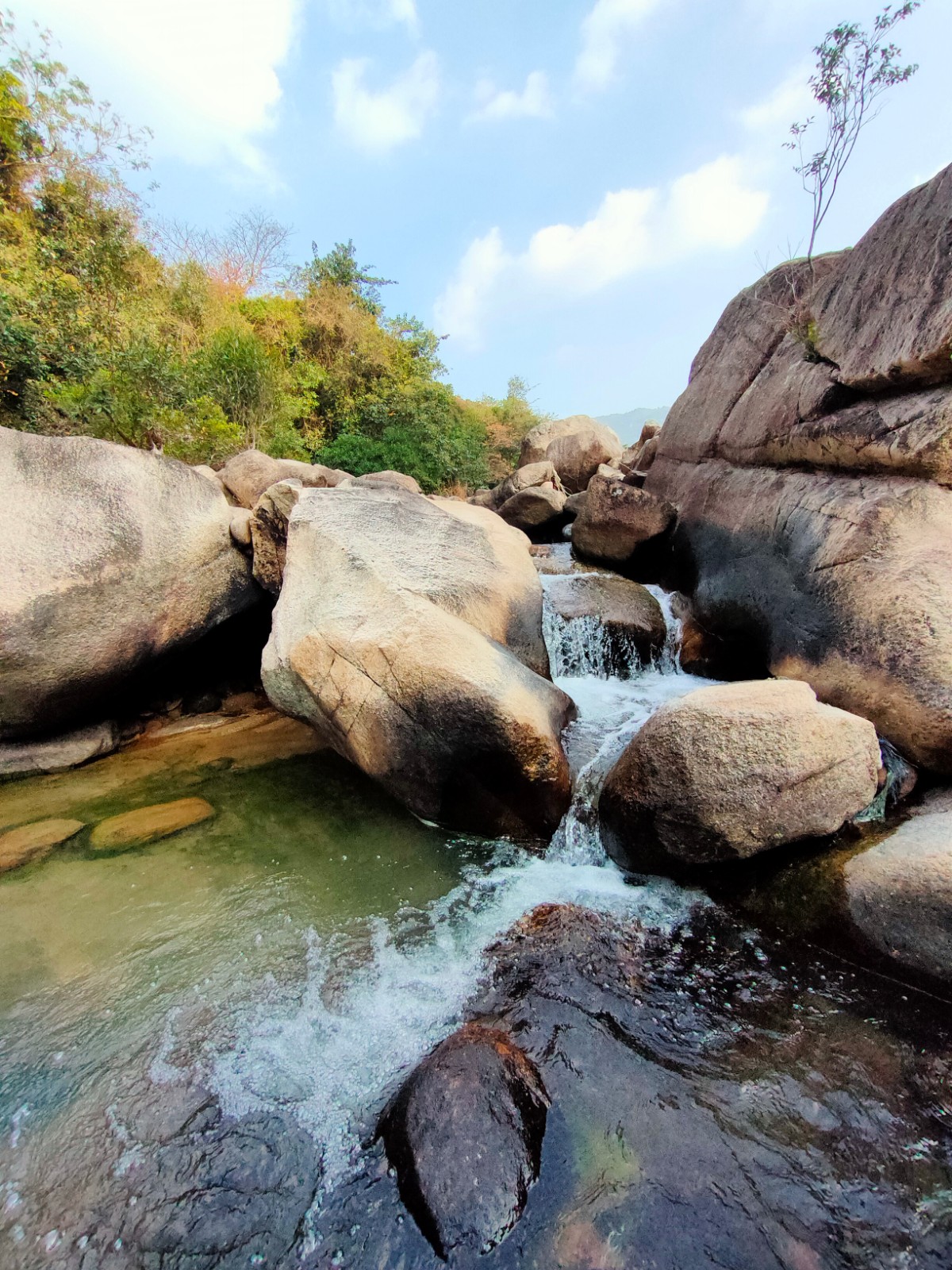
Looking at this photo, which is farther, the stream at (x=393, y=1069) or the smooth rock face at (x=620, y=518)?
the smooth rock face at (x=620, y=518)

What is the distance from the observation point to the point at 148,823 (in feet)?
15.2

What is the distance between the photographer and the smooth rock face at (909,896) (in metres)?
2.86

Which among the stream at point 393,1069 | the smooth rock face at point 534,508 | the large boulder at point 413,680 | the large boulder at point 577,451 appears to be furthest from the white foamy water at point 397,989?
the large boulder at point 577,451

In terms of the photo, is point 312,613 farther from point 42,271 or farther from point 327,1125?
point 42,271

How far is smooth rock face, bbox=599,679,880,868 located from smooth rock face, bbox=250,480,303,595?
4.21 metres

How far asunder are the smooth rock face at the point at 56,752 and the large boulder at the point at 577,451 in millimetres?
13022

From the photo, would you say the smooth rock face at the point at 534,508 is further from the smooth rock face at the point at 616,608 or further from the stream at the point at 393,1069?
the stream at the point at 393,1069

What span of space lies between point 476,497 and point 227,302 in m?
9.54

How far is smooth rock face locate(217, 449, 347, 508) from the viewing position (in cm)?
960

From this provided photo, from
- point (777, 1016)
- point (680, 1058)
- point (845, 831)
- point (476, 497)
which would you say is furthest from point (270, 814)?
point (476, 497)

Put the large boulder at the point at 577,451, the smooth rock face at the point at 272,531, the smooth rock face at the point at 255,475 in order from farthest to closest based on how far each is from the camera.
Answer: the large boulder at the point at 577,451
the smooth rock face at the point at 255,475
the smooth rock face at the point at 272,531

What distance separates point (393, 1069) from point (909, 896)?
2.72 m

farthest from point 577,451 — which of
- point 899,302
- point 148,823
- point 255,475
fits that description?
point 148,823

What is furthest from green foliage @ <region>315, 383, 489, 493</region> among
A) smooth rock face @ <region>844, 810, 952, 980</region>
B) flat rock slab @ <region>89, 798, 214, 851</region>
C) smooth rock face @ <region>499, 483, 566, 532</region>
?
smooth rock face @ <region>844, 810, 952, 980</region>
